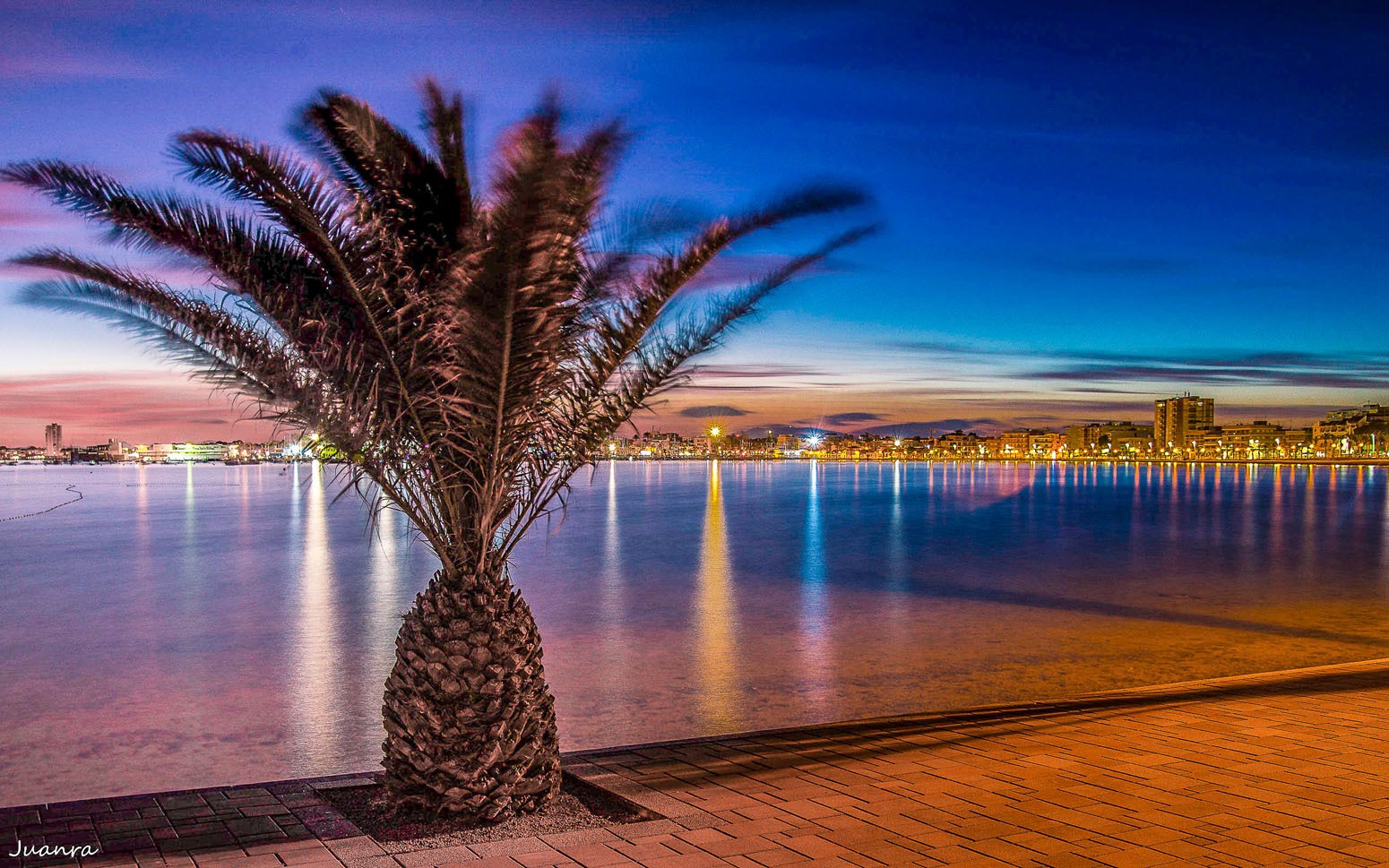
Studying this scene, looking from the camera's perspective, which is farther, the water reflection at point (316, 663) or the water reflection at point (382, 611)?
the water reflection at point (382, 611)

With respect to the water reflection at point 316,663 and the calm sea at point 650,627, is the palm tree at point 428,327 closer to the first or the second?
the water reflection at point 316,663

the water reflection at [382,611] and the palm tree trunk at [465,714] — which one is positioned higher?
the palm tree trunk at [465,714]

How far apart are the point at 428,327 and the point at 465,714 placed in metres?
1.85

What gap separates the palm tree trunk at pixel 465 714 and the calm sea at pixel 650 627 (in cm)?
229

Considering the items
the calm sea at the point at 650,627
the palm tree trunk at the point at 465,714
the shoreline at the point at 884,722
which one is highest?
the palm tree trunk at the point at 465,714

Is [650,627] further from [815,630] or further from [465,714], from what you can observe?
[465,714]

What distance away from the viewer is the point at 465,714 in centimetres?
511

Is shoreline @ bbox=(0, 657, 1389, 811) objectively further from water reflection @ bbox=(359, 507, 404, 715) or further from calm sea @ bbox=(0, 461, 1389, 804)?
water reflection @ bbox=(359, 507, 404, 715)

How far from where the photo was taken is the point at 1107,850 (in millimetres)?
4523

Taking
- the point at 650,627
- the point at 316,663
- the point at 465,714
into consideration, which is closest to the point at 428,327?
the point at 465,714

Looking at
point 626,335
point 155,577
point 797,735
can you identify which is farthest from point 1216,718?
point 155,577

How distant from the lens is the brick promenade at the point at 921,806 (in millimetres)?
4473
